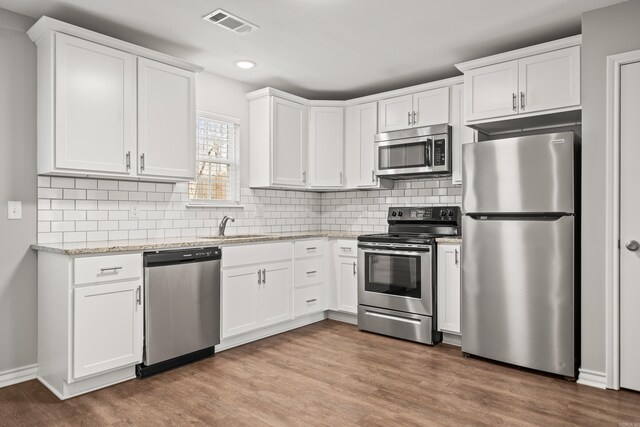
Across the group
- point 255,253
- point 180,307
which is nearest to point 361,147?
point 255,253

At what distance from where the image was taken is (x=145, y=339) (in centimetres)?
291

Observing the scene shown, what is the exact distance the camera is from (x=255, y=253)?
12.2 feet

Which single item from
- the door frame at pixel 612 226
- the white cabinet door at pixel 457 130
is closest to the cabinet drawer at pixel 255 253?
the white cabinet door at pixel 457 130

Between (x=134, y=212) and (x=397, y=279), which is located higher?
(x=134, y=212)

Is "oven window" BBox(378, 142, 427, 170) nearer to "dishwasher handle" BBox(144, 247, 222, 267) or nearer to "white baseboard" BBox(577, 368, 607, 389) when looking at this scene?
"dishwasher handle" BBox(144, 247, 222, 267)

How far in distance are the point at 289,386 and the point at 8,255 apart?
2.10m

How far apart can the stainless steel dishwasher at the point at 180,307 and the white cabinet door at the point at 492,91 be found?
2440 millimetres

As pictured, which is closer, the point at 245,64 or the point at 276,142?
the point at 245,64

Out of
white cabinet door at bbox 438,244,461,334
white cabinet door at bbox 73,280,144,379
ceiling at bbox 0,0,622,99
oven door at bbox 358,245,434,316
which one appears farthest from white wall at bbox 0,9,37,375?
white cabinet door at bbox 438,244,461,334

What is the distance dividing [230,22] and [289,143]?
5.31 ft

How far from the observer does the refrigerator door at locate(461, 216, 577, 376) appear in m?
2.87

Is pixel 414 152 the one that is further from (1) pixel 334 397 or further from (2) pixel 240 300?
(1) pixel 334 397

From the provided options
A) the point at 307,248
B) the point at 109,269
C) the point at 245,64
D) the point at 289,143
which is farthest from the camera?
the point at 289,143

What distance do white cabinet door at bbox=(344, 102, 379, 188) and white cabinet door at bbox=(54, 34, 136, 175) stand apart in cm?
231
